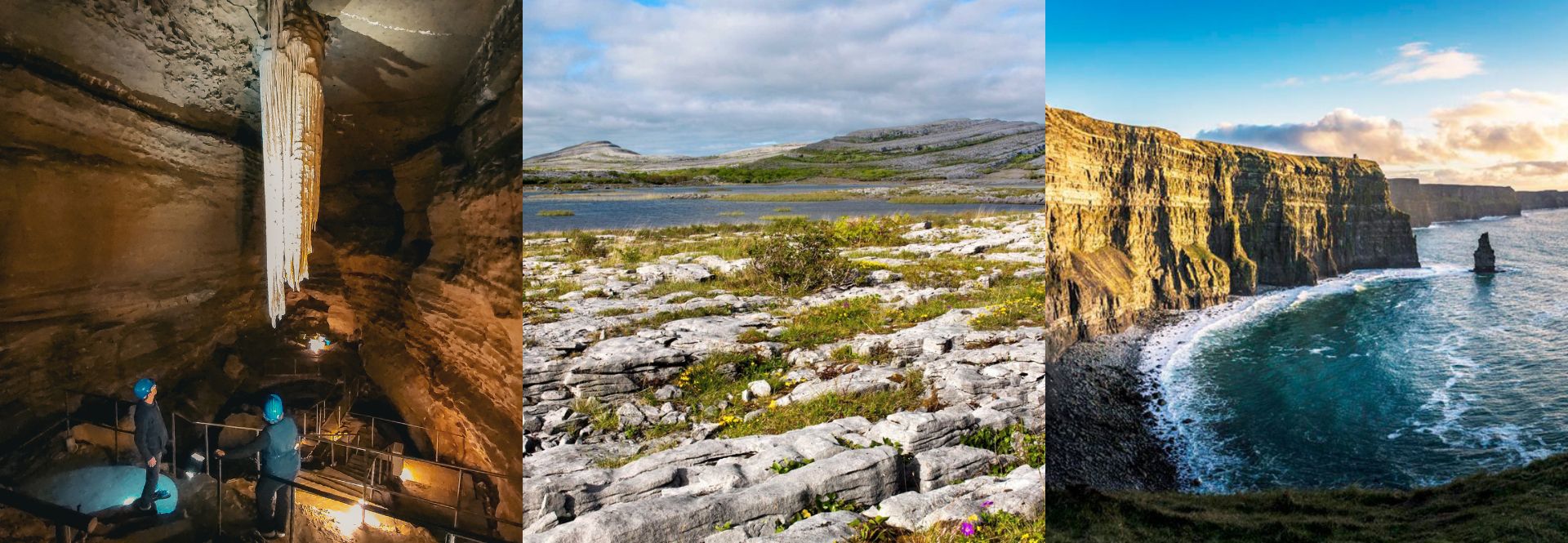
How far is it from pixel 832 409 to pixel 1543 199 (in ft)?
115

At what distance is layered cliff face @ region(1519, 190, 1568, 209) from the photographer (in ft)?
76.1

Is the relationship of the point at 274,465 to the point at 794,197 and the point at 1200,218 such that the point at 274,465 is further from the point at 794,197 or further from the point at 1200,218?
the point at 1200,218

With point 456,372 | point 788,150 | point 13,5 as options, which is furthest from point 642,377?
point 13,5

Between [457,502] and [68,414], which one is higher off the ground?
[68,414]

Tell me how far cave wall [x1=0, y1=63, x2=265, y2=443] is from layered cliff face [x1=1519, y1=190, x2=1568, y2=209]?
33.9m

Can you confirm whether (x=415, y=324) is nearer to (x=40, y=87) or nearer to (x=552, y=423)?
(x=40, y=87)

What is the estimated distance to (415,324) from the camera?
164 cm

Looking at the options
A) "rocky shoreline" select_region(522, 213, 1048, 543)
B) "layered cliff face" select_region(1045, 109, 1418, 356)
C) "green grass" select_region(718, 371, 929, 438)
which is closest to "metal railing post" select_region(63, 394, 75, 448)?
"rocky shoreline" select_region(522, 213, 1048, 543)

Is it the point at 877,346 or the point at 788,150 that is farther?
the point at 788,150

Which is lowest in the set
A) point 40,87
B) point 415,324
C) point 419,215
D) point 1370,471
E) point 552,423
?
point 1370,471

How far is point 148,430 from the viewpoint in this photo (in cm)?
146

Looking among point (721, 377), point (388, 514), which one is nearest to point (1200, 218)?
point (721, 377)

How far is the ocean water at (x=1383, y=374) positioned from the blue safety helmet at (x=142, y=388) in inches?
757

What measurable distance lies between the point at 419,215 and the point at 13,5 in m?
0.79
